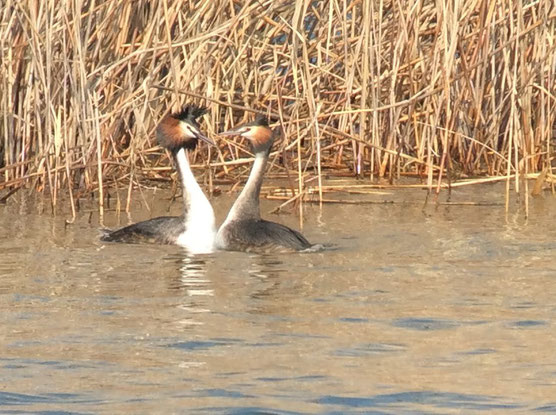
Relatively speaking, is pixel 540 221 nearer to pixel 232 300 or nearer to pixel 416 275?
pixel 416 275

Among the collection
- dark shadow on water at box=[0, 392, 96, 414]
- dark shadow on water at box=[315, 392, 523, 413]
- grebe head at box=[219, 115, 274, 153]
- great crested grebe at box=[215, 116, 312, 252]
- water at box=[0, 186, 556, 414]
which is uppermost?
grebe head at box=[219, 115, 274, 153]

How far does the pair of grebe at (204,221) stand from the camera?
762cm

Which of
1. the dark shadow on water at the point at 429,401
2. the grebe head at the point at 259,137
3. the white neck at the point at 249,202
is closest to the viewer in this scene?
the dark shadow on water at the point at 429,401

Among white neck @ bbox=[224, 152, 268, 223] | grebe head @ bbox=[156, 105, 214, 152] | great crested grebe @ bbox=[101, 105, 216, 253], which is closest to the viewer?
great crested grebe @ bbox=[101, 105, 216, 253]

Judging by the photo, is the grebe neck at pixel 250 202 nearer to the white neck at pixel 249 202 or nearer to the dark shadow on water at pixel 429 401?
the white neck at pixel 249 202

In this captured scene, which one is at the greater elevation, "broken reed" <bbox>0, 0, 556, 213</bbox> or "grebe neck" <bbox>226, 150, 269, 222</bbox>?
"broken reed" <bbox>0, 0, 556, 213</bbox>

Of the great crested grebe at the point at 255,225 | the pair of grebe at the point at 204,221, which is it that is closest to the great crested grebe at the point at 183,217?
the pair of grebe at the point at 204,221

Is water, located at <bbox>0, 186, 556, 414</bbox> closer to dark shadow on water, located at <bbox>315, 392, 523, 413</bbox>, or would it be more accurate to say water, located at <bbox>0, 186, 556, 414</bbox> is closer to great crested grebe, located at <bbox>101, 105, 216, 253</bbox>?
dark shadow on water, located at <bbox>315, 392, 523, 413</bbox>

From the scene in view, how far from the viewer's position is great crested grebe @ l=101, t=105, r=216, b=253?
784cm

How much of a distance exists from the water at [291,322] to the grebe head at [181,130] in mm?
708

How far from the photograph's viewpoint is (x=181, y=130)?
8.59 metres

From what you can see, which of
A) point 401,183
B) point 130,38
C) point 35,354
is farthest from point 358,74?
point 35,354

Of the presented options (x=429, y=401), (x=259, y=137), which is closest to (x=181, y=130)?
(x=259, y=137)

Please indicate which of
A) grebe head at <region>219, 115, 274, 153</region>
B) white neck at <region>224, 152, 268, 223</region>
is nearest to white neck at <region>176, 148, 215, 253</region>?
white neck at <region>224, 152, 268, 223</region>
